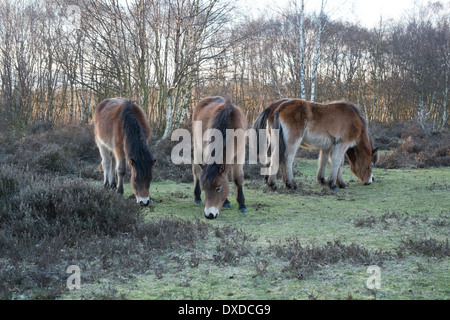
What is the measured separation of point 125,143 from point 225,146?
6.62 ft

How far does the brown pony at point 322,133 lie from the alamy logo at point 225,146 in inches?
7.8

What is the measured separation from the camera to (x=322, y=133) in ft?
27.2

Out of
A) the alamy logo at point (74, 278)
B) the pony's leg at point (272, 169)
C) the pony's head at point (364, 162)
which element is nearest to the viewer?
the alamy logo at point (74, 278)

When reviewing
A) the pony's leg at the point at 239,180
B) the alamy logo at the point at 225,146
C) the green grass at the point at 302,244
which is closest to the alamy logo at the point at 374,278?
the green grass at the point at 302,244

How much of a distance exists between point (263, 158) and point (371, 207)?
307 cm

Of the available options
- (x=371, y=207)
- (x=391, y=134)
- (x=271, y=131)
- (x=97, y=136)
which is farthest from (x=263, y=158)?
(x=391, y=134)

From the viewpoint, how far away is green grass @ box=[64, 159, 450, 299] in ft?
9.99

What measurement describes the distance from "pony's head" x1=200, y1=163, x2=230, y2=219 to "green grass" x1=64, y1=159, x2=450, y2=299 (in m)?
0.25

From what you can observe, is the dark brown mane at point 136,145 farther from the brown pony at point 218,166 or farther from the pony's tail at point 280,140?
the pony's tail at point 280,140

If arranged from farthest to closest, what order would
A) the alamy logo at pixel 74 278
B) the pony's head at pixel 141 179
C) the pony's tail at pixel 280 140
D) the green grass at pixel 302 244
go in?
the pony's tail at pixel 280 140
the pony's head at pixel 141 179
the alamy logo at pixel 74 278
the green grass at pixel 302 244

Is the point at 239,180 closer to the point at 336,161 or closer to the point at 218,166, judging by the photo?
the point at 218,166

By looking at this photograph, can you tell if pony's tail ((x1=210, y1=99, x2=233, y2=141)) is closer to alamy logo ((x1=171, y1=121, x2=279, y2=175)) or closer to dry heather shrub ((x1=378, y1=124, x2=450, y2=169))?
alamy logo ((x1=171, y1=121, x2=279, y2=175))

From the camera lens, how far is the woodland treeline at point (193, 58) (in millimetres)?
13625
